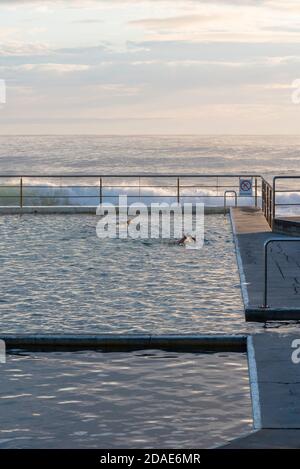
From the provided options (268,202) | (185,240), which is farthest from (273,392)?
(268,202)

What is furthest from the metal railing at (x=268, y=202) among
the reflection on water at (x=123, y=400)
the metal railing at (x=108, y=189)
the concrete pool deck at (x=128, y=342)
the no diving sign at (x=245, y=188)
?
the reflection on water at (x=123, y=400)

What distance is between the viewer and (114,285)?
53.5ft

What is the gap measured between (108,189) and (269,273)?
42450 millimetres

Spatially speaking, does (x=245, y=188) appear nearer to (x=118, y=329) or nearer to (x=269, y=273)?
(x=269, y=273)

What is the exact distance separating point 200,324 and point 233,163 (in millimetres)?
85520

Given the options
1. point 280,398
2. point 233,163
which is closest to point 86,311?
point 280,398

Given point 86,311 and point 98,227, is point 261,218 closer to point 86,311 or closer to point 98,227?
point 98,227

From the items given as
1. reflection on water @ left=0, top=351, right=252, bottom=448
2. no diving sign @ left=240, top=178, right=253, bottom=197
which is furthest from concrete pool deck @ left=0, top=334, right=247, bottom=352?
no diving sign @ left=240, top=178, right=253, bottom=197

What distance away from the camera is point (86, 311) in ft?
45.7

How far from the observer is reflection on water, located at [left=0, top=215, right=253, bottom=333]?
42.8ft

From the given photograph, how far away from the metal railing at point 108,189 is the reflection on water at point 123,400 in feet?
53.5

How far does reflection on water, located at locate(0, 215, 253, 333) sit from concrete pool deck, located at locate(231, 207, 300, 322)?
9.1 inches

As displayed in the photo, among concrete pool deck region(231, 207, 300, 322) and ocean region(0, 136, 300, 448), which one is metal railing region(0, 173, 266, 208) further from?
concrete pool deck region(231, 207, 300, 322)
